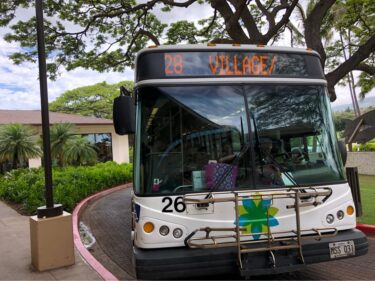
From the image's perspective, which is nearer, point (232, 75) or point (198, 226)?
point (198, 226)

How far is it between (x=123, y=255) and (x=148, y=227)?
279cm

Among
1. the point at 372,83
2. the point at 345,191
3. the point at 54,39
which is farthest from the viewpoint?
the point at 372,83

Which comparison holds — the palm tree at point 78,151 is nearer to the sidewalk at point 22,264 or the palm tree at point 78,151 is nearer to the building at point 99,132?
the building at point 99,132

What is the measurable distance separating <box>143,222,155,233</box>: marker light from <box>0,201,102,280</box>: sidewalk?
5.55 feet

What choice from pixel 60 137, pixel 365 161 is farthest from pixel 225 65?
pixel 365 161

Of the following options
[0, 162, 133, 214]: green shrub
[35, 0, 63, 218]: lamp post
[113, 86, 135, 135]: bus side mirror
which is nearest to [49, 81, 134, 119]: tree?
[0, 162, 133, 214]: green shrub

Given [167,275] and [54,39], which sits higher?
[54,39]

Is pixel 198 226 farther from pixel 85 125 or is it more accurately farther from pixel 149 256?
pixel 85 125

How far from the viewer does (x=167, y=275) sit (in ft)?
13.8

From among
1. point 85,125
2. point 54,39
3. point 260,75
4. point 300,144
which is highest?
point 54,39

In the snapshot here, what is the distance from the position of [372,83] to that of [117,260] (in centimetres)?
1502

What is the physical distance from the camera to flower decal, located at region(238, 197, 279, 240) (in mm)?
4465

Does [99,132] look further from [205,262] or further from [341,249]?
[341,249]

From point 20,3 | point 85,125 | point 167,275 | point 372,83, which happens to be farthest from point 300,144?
point 85,125
